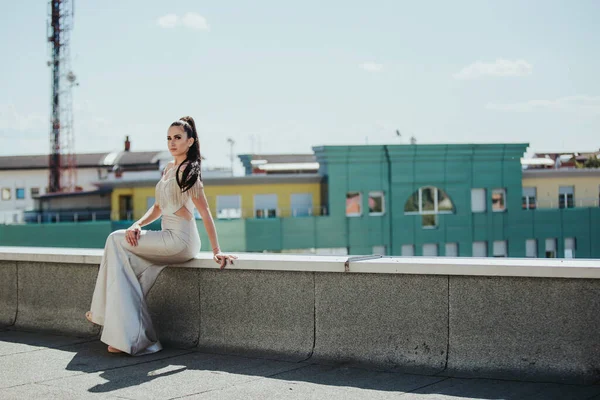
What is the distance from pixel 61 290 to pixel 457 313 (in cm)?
425

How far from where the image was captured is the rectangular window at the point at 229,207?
60.5 meters

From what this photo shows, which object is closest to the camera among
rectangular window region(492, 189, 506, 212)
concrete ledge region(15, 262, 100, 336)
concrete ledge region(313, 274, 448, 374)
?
concrete ledge region(313, 274, 448, 374)

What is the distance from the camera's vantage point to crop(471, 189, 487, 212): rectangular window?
63.4 m

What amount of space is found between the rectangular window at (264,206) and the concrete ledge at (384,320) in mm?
54565

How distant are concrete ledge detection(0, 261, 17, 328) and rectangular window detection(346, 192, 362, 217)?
52.3 m

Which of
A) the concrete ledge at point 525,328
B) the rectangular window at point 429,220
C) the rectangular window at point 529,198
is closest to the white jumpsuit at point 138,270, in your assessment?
the concrete ledge at point 525,328

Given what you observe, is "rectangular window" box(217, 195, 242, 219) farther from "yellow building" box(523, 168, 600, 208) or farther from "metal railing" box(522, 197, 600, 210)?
"yellow building" box(523, 168, 600, 208)

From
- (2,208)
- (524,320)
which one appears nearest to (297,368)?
(524,320)

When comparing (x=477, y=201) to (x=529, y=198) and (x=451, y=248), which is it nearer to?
(x=451, y=248)

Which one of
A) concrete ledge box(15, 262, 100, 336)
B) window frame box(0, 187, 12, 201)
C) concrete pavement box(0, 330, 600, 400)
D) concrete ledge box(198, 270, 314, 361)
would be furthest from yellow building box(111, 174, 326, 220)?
concrete pavement box(0, 330, 600, 400)

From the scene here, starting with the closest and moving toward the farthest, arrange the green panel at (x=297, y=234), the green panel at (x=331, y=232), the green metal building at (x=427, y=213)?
1. the green panel at (x=297, y=234)
2. the green panel at (x=331, y=232)
3. the green metal building at (x=427, y=213)

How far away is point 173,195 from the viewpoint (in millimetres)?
7062

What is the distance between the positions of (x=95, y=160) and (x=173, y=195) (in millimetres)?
95871

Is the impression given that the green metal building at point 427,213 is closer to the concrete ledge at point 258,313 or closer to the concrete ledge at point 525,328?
the concrete ledge at point 258,313
